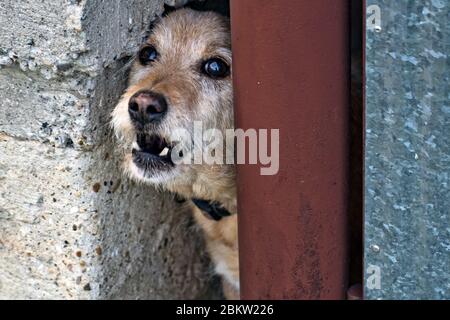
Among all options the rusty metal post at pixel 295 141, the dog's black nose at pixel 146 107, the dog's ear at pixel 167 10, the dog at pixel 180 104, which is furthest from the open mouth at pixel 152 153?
the dog's ear at pixel 167 10

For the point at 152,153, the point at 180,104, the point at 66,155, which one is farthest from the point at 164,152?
the point at 66,155

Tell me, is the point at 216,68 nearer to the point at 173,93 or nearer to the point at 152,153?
the point at 173,93

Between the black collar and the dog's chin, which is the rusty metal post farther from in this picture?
the black collar

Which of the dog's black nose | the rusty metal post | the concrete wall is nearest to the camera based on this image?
the rusty metal post

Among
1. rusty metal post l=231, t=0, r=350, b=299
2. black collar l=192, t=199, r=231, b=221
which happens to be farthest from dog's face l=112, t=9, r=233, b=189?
rusty metal post l=231, t=0, r=350, b=299

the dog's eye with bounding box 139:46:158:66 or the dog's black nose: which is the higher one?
the dog's eye with bounding box 139:46:158:66

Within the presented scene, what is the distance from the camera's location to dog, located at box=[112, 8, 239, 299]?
262cm

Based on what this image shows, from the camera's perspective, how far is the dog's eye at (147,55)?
295cm

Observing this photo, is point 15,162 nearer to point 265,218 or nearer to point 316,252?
point 265,218

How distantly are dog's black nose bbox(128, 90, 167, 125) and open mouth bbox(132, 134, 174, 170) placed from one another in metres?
0.12

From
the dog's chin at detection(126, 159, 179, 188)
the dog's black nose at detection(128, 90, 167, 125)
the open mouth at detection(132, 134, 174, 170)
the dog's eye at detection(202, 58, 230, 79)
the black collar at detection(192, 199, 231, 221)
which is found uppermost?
the dog's eye at detection(202, 58, 230, 79)

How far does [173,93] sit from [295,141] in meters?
0.59

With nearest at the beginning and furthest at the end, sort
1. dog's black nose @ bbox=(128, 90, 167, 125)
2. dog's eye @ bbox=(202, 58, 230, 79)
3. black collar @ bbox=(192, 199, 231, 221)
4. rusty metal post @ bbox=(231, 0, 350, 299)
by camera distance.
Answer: rusty metal post @ bbox=(231, 0, 350, 299) → dog's black nose @ bbox=(128, 90, 167, 125) → dog's eye @ bbox=(202, 58, 230, 79) → black collar @ bbox=(192, 199, 231, 221)

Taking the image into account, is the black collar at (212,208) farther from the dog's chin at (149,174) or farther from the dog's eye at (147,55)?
the dog's eye at (147,55)
